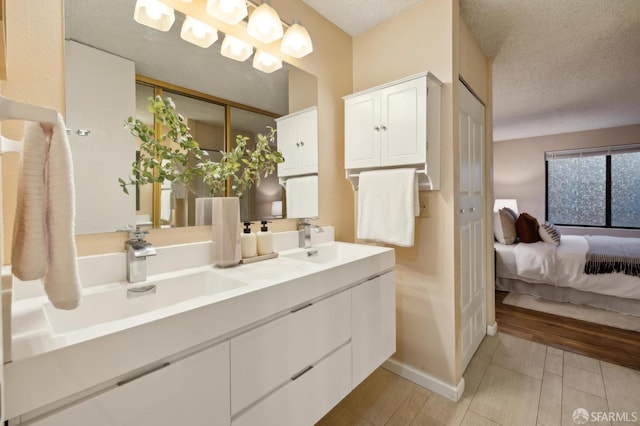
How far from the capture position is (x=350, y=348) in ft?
4.16

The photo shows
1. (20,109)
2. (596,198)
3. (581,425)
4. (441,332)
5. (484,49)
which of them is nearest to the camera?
(20,109)

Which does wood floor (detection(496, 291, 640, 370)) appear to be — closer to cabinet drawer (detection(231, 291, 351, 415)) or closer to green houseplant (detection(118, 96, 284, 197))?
cabinet drawer (detection(231, 291, 351, 415))

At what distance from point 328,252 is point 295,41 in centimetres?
119

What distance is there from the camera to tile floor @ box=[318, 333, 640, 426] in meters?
1.53

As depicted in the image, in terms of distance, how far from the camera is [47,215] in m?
0.52

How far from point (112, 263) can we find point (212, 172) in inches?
20.4

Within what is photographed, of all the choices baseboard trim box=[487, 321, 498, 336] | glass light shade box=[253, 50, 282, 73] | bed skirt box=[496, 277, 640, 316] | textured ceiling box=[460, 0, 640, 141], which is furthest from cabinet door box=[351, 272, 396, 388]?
bed skirt box=[496, 277, 640, 316]

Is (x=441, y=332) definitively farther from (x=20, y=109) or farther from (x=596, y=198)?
(x=596, y=198)

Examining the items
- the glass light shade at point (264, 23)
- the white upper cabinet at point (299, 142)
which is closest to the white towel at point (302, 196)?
the white upper cabinet at point (299, 142)

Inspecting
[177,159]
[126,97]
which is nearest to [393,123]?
[177,159]

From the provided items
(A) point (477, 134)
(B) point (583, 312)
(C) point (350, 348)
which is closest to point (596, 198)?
(B) point (583, 312)

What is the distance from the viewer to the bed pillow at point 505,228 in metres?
3.49

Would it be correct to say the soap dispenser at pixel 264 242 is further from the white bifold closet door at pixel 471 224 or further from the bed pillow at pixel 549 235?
the bed pillow at pixel 549 235

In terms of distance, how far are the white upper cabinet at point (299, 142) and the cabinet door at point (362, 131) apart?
0.22m
